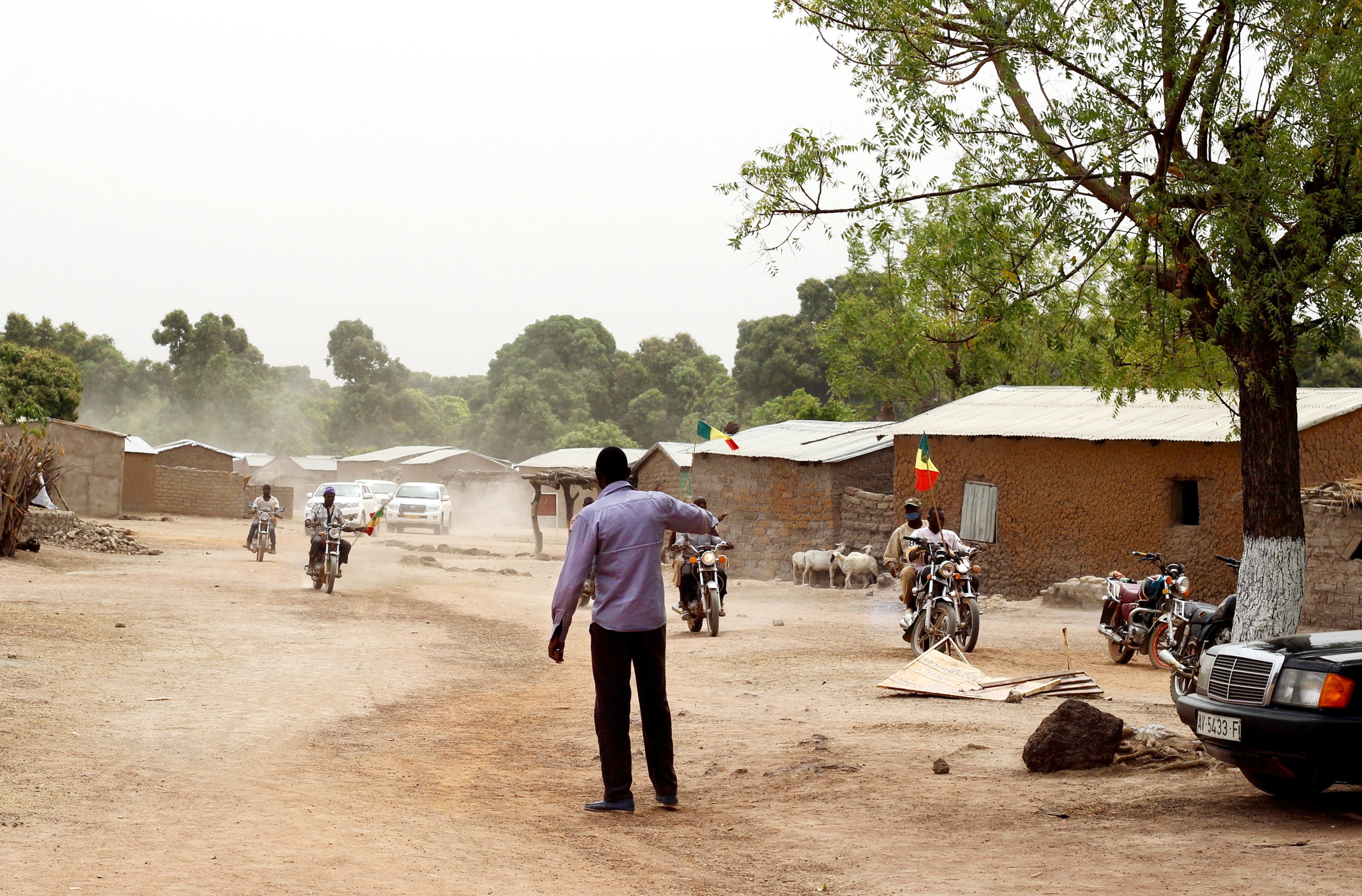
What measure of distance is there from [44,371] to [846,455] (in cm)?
3154

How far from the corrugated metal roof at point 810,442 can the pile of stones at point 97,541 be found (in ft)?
40.2

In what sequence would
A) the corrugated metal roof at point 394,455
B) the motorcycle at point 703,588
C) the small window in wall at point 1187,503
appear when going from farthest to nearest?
the corrugated metal roof at point 394,455 < the small window in wall at point 1187,503 < the motorcycle at point 703,588

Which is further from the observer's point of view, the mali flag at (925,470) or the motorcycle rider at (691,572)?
the mali flag at (925,470)

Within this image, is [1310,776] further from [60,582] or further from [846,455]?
[846,455]

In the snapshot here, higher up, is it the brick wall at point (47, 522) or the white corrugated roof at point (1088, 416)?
the white corrugated roof at point (1088, 416)

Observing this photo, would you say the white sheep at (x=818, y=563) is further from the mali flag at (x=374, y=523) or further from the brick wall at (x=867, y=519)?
the mali flag at (x=374, y=523)

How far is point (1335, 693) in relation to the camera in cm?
578

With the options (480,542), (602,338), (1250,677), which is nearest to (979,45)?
(1250,677)

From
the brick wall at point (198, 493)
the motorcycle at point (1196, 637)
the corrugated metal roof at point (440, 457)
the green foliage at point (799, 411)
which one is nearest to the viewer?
the motorcycle at point (1196, 637)

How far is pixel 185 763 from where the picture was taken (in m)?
7.16

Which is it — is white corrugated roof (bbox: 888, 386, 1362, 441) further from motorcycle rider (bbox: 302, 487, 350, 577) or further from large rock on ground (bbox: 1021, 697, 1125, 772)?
motorcycle rider (bbox: 302, 487, 350, 577)

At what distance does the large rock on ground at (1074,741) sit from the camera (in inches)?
293

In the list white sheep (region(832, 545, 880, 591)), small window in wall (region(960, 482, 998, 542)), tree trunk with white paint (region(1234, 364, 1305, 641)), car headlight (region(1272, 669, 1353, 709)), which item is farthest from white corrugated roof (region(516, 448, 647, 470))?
car headlight (region(1272, 669, 1353, 709))

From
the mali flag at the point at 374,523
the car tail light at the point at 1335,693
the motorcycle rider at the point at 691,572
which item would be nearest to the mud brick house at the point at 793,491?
the mali flag at the point at 374,523
